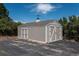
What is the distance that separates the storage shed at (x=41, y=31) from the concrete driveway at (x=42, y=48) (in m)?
0.08

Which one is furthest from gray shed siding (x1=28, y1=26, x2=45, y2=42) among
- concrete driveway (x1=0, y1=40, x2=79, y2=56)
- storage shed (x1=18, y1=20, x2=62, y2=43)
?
concrete driveway (x1=0, y1=40, x2=79, y2=56)

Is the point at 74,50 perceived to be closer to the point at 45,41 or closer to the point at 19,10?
the point at 45,41

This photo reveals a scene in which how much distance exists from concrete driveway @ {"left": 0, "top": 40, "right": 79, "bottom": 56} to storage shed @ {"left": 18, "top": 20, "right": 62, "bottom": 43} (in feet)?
0.28

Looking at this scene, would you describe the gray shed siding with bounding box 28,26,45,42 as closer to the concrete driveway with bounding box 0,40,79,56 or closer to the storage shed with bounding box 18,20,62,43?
the storage shed with bounding box 18,20,62,43

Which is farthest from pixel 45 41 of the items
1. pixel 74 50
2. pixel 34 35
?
pixel 74 50

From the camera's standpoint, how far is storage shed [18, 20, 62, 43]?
15.3 feet

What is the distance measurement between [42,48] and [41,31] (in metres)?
0.29

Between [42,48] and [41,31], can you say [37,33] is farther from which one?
[42,48]

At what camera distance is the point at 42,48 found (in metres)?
4.72

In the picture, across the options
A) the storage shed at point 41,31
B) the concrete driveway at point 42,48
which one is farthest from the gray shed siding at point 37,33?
the concrete driveway at point 42,48

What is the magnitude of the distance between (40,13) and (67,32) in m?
0.55

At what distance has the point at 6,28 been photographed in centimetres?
466

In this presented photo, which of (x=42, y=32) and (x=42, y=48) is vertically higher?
(x=42, y=32)

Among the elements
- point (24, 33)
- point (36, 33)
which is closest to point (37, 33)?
point (36, 33)
